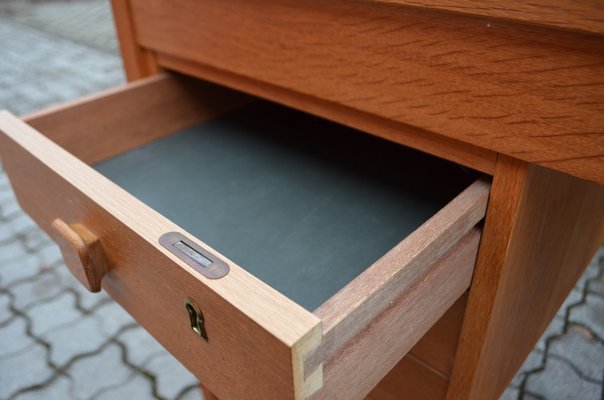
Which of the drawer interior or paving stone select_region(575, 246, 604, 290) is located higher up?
the drawer interior

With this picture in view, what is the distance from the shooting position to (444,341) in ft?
1.82

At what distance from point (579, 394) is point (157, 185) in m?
0.73

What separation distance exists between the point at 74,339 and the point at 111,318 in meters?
0.08

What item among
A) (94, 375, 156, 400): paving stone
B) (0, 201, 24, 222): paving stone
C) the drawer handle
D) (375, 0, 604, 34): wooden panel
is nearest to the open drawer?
the drawer handle

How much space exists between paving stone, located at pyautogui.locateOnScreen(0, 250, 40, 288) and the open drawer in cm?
61

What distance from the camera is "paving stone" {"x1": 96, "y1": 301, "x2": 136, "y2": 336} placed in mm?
977

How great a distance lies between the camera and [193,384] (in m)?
0.87

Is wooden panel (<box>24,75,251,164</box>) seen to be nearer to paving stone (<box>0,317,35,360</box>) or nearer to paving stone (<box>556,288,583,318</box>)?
paving stone (<box>0,317,35,360</box>)

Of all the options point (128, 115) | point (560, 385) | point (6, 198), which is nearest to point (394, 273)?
point (128, 115)

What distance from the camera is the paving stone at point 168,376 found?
2.81 ft

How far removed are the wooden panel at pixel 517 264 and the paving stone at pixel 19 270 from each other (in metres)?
0.95

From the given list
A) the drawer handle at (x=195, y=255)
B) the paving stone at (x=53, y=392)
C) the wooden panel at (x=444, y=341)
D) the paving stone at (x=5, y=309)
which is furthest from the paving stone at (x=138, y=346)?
the drawer handle at (x=195, y=255)

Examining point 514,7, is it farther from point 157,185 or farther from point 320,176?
point 157,185

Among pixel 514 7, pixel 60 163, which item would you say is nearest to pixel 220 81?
pixel 60 163
